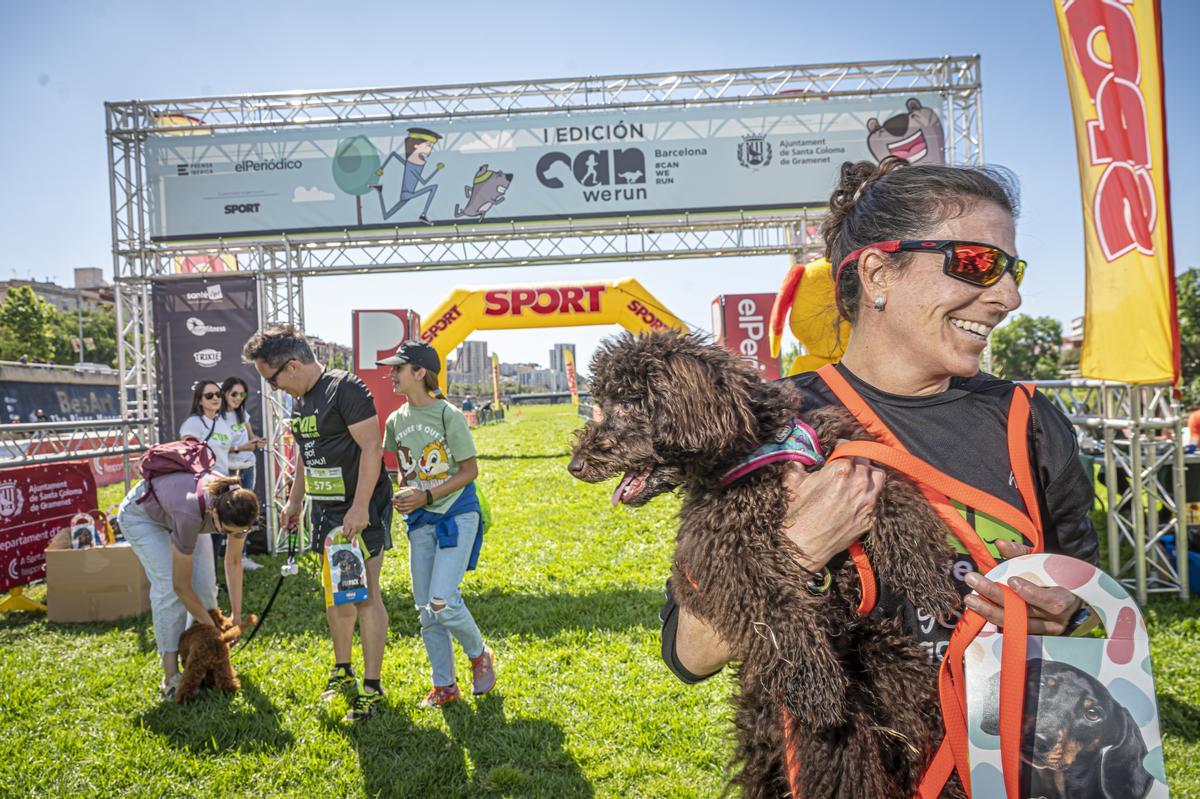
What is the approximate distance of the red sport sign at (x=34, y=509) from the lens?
7.32m

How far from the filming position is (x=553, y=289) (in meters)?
11.8

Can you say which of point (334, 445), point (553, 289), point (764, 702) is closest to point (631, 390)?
point (764, 702)

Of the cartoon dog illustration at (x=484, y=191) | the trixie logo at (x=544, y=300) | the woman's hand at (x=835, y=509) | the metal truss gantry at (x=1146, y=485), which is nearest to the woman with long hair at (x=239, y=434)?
the cartoon dog illustration at (x=484, y=191)

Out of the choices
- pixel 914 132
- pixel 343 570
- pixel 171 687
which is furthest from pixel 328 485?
pixel 914 132

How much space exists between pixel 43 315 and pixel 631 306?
1724 inches

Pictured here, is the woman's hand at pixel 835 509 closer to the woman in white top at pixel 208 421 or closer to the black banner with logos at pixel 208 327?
the woman in white top at pixel 208 421

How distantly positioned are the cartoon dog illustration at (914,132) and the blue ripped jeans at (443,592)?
7207 mm

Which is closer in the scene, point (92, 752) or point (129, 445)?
point (92, 752)

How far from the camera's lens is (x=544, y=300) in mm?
11758

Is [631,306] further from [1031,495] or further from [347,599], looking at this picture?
[1031,495]

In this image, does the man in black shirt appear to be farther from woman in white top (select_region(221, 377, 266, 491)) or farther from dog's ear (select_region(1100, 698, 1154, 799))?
dog's ear (select_region(1100, 698, 1154, 799))

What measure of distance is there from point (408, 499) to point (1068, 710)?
381 cm

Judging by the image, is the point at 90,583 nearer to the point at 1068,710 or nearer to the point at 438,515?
the point at 438,515

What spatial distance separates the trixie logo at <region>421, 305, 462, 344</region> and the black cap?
750 cm
